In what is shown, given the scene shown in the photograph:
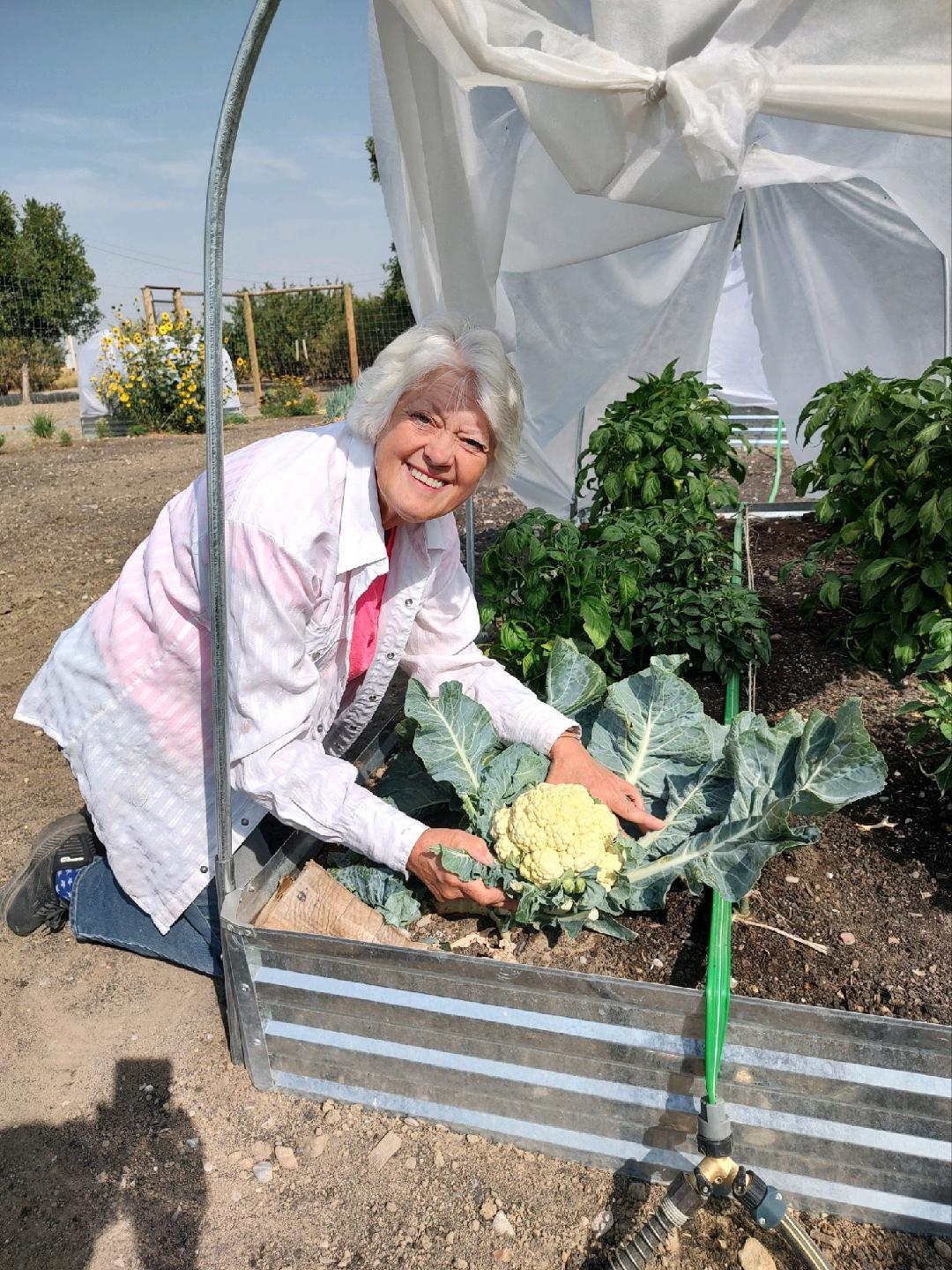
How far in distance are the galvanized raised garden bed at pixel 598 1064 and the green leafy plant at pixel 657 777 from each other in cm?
27

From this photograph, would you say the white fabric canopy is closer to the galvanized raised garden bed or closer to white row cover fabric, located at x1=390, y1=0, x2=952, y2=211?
white row cover fabric, located at x1=390, y1=0, x2=952, y2=211

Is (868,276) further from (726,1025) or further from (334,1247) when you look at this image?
(334,1247)

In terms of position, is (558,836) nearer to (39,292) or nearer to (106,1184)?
(106,1184)

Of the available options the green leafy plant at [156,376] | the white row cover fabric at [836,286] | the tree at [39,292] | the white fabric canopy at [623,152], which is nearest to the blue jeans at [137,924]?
the white fabric canopy at [623,152]

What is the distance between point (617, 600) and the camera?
3.08 metres

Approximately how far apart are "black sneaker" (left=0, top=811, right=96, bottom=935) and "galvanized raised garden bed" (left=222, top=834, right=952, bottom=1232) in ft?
2.69

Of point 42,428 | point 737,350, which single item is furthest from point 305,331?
point 737,350

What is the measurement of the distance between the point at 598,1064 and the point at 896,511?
195 cm

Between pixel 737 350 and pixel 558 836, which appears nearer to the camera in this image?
pixel 558 836

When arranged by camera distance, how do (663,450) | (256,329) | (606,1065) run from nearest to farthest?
(606,1065), (663,450), (256,329)

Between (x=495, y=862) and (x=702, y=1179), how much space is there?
28.4 inches

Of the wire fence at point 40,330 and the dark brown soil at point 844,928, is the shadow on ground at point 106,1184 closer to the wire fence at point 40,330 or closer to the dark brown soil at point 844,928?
the dark brown soil at point 844,928

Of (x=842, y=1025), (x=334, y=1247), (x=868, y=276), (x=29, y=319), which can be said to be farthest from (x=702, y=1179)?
(x=29, y=319)

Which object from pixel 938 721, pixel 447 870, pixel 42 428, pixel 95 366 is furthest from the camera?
pixel 95 366
